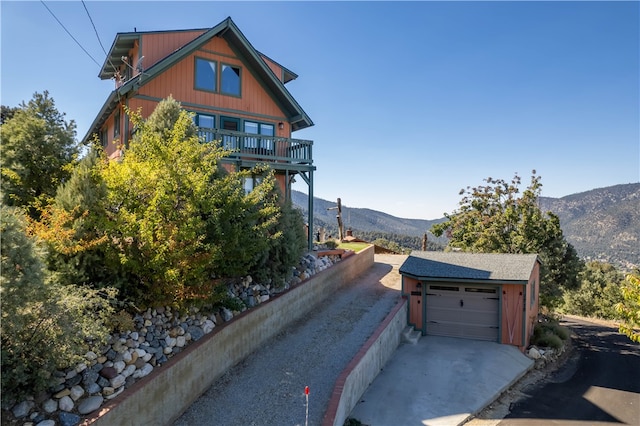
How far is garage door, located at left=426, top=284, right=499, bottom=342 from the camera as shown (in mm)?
15297

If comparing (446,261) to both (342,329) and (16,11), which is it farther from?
(16,11)

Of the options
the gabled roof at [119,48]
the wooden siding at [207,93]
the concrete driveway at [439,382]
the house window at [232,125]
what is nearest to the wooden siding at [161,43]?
the gabled roof at [119,48]

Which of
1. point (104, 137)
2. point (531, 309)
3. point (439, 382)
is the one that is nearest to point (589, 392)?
point (531, 309)

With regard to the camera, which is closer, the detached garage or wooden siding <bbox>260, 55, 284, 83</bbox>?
the detached garage

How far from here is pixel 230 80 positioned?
60.8 feet

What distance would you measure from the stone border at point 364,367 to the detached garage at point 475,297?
4.73 feet

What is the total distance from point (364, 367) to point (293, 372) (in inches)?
81.8

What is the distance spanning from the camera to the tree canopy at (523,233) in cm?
2092

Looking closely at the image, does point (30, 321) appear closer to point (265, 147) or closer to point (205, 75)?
point (265, 147)

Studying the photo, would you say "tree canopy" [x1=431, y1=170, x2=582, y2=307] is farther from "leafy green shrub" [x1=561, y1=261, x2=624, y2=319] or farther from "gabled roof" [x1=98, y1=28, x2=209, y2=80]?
"gabled roof" [x1=98, y1=28, x2=209, y2=80]

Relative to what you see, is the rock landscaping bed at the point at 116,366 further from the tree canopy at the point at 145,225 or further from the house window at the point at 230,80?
the house window at the point at 230,80

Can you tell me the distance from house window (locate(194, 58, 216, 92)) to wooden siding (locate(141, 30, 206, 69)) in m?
1.26

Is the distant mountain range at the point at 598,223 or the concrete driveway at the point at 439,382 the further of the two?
the distant mountain range at the point at 598,223

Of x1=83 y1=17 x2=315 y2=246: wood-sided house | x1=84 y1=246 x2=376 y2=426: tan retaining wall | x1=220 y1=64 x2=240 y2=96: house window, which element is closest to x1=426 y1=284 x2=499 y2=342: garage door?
x1=84 y1=246 x2=376 y2=426: tan retaining wall
